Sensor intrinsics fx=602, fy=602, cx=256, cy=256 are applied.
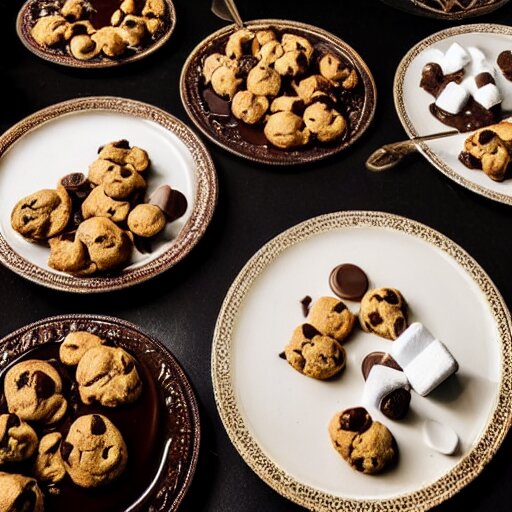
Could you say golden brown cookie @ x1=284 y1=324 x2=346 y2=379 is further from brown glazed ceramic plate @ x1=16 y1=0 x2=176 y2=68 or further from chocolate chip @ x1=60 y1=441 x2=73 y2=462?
brown glazed ceramic plate @ x1=16 y1=0 x2=176 y2=68

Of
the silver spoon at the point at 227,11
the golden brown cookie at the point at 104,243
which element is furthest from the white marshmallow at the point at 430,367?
the silver spoon at the point at 227,11

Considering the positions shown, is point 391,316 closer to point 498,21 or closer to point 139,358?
point 139,358

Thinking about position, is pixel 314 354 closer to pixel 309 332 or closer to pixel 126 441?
pixel 309 332

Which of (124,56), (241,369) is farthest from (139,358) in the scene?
(124,56)

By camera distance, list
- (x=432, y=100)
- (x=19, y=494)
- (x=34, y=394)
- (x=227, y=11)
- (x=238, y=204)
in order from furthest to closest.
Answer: (x=227, y=11)
(x=432, y=100)
(x=238, y=204)
(x=34, y=394)
(x=19, y=494)

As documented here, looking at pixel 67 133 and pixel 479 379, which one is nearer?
pixel 479 379

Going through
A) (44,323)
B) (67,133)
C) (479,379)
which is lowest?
(479,379)

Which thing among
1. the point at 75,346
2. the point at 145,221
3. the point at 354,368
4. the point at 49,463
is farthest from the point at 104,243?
the point at 354,368
